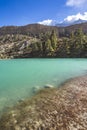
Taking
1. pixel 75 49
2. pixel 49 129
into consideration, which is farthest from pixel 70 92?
pixel 75 49

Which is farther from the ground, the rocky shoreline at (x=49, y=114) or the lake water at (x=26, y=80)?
the rocky shoreline at (x=49, y=114)

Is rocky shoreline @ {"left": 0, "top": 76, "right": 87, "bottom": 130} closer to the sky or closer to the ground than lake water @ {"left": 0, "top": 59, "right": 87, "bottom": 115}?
closer to the sky

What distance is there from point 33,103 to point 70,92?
5.08 meters

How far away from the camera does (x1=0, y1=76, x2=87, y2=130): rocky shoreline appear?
13.0 meters

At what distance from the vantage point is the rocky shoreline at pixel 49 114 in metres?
13.0

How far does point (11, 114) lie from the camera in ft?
50.4

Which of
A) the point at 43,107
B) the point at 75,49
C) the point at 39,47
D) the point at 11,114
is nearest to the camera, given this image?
the point at 11,114

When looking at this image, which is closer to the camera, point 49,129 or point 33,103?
point 49,129

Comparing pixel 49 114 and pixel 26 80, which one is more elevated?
pixel 49 114

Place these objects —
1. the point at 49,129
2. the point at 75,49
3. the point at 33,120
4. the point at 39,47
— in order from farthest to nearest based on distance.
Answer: the point at 39,47 < the point at 75,49 < the point at 33,120 < the point at 49,129

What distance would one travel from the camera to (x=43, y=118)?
46.3ft

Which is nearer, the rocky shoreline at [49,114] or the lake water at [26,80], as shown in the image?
the rocky shoreline at [49,114]

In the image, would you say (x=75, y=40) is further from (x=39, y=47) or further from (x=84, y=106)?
(x=84, y=106)

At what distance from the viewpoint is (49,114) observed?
14.8 metres
